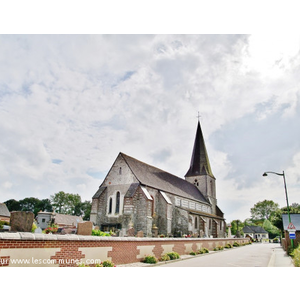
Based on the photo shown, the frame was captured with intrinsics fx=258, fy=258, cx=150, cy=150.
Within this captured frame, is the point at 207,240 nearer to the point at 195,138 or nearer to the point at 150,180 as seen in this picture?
the point at 150,180

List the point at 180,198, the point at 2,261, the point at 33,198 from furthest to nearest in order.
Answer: the point at 33,198 < the point at 180,198 < the point at 2,261

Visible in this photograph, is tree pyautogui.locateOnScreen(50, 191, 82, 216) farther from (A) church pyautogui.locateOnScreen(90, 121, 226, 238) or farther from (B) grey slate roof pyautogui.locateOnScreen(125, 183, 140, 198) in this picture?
(B) grey slate roof pyautogui.locateOnScreen(125, 183, 140, 198)

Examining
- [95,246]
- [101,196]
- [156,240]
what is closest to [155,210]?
[101,196]

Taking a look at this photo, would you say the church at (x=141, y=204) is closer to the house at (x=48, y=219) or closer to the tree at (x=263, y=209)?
the house at (x=48, y=219)

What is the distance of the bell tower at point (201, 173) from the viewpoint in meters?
46.9

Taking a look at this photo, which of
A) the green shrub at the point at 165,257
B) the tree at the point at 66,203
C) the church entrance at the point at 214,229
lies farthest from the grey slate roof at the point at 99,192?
the tree at the point at 66,203

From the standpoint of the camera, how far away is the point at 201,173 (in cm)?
4769

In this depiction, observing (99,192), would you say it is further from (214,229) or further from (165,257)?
(214,229)

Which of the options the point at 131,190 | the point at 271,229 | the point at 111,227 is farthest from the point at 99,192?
the point at 271,229

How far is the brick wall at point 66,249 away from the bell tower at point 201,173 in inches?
1360

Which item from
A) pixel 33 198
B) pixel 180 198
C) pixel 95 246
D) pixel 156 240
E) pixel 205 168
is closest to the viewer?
pixel 95 246

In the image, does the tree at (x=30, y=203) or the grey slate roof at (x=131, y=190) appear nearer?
the grey slate roof at (x=131, y=190)

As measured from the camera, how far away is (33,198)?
245ft

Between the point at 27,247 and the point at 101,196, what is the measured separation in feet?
68.7
